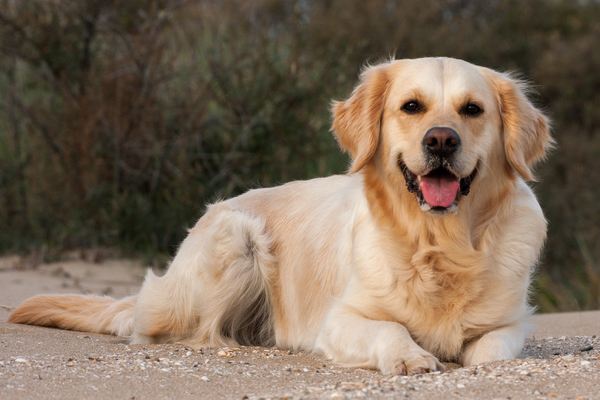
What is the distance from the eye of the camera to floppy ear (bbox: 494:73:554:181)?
3803 mm

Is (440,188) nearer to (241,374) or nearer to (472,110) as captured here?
(472,110)

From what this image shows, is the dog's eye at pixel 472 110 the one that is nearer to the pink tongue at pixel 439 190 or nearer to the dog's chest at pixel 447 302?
the pink tongue at pixel 439 190

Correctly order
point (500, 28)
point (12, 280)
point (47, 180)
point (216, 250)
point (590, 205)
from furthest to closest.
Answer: point (500, 28) < point (590, 205) < point (47, 180) < point (12, 280) < point (216, 250)

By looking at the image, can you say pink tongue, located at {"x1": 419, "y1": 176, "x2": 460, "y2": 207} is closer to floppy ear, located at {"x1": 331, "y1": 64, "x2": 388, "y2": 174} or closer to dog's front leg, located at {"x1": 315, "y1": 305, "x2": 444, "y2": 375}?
floppy ear, located at {"x1": 331, "y1": 64, "x2": 388, "y2": 174}

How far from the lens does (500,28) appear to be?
1725cm

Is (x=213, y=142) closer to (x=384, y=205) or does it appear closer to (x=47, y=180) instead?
(x=47, y=180)

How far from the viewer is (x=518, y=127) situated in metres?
3.85

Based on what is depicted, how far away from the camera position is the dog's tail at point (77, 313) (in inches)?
184

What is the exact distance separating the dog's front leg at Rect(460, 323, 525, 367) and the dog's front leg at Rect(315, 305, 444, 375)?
1.03 ft

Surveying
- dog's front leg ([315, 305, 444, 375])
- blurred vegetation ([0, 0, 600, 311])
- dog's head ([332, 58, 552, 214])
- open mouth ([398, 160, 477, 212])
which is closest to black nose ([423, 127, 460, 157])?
dog's head ([332, 58, 552, 214])

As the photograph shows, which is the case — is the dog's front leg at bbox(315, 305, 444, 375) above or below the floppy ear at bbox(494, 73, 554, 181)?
below

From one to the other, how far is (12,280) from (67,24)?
3.60m

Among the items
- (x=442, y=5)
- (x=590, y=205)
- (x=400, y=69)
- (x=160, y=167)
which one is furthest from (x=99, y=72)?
(x=442, y=5)

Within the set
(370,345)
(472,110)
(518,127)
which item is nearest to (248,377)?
(370,345)
